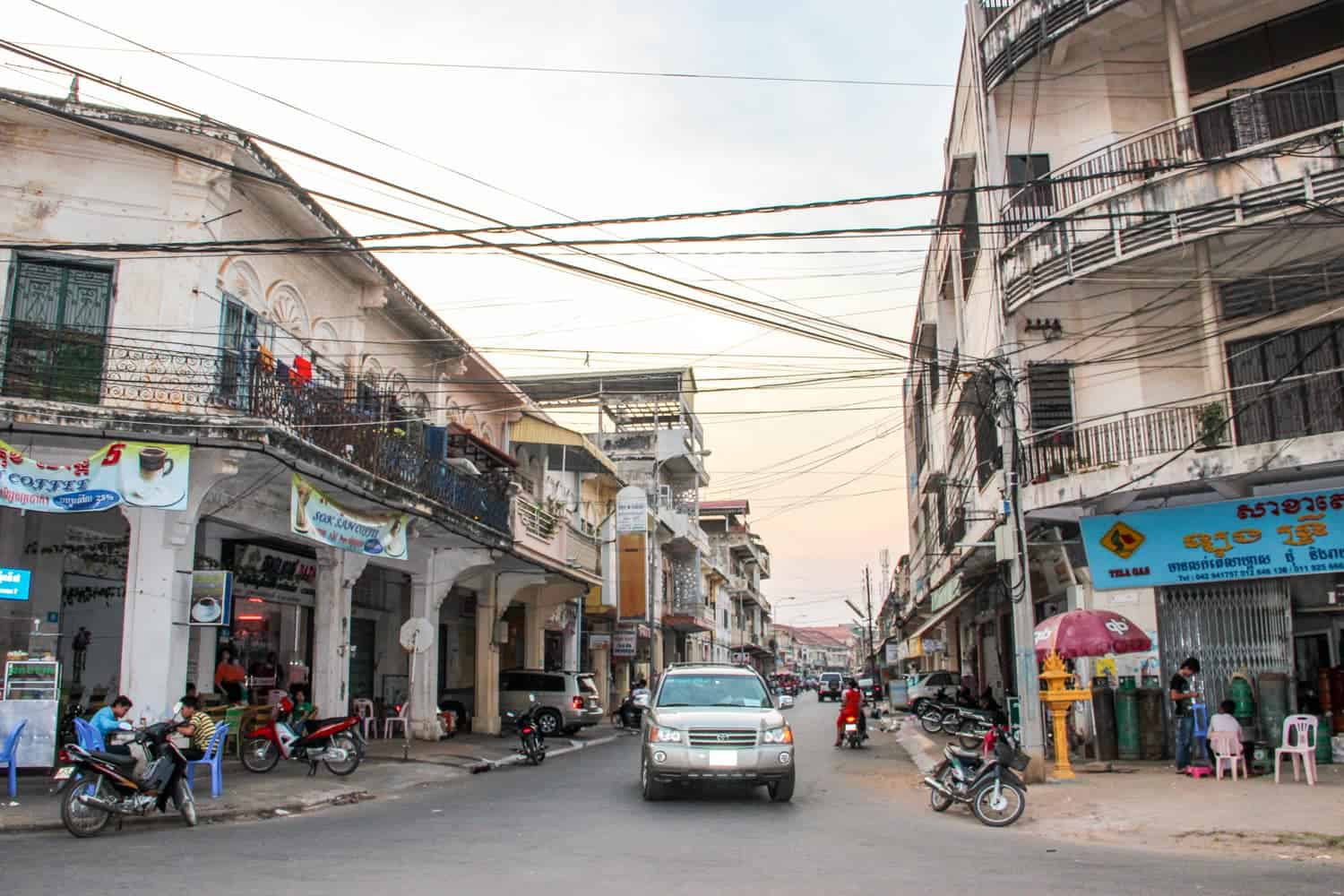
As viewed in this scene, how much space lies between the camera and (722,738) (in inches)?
510

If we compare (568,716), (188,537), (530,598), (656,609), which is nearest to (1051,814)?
(188,537)

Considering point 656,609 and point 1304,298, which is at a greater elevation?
point 1304,298

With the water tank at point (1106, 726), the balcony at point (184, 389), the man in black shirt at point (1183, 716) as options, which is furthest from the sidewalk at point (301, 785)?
the man in black shirt at point (1183, 716)

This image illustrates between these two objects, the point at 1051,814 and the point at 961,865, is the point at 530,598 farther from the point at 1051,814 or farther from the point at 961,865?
the point at 961,865

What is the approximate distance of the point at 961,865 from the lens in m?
8.85

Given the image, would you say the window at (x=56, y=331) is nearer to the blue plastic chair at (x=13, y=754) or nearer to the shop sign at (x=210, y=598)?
the shop sign at (x=210, y=598)

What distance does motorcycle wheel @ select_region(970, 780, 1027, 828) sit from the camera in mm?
11844

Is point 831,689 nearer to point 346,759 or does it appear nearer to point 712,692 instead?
point 346,759

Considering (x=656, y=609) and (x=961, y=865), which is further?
(x=656, y=609)

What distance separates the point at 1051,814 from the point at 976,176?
1408cm

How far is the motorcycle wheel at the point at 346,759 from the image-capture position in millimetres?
16250

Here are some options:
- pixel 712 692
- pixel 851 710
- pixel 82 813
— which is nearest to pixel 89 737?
pixel 82 813

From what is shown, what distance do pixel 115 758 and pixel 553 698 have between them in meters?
19.0

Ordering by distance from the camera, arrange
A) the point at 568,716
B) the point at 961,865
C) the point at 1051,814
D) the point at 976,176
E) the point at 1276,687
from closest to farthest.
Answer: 1. the point at 961,865
2. the point at 1051,814
3. the point at 1276,687
4. the point at 976,176
5. the point at 568,716
